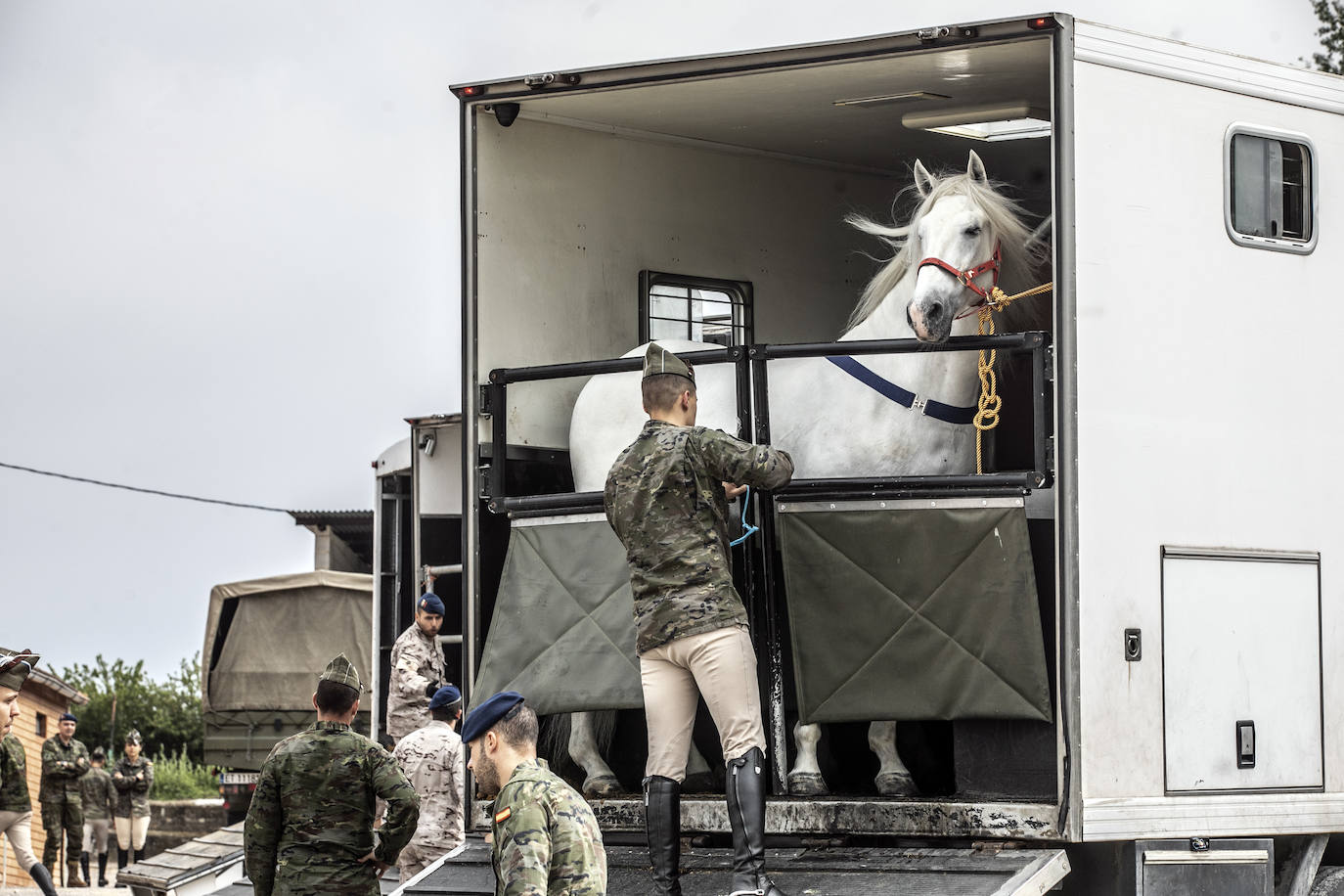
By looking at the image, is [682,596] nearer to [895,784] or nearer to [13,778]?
[895,784]

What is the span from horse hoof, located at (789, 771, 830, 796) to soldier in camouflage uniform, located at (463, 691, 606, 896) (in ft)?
6.64

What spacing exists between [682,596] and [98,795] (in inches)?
657

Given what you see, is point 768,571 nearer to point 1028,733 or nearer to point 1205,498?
point 1028,733

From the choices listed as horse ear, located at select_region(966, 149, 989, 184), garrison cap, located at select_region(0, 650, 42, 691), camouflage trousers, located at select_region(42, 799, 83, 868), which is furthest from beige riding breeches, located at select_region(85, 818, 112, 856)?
horse ear, located at select_region(966, 149, 989, 184)

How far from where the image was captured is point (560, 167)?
7.62 meters

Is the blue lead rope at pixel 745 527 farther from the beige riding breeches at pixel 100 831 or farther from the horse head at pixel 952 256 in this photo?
the beige riding breeches at pixel 100 831

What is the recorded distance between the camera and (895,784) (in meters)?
6.62

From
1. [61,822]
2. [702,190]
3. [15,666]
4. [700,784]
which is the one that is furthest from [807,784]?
Result: [61,822]

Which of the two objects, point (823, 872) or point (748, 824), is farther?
point (823, 872)

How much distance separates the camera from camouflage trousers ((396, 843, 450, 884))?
27.5ft

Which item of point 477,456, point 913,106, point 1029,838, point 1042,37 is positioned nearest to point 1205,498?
point 1029,838

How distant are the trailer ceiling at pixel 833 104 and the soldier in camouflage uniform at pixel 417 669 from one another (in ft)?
10.7

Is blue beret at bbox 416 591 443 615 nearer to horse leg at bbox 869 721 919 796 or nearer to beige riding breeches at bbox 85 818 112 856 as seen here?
horse leg at bbox 869 721 919 796

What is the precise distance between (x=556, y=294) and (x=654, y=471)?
1.93 m
